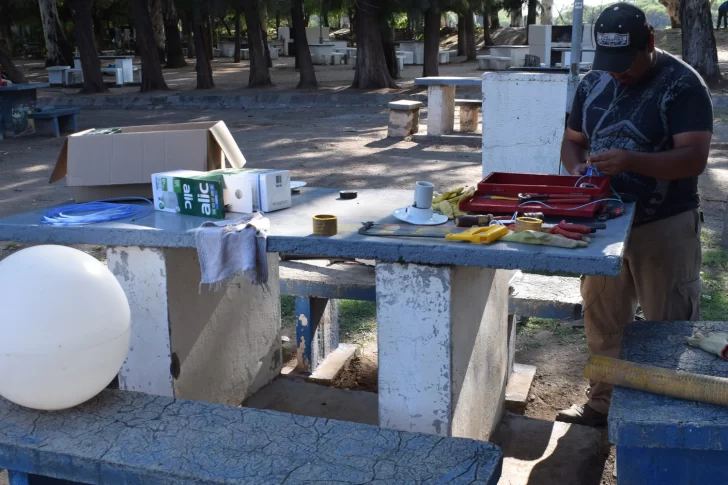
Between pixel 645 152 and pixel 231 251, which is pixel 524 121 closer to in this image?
pixel 645 152

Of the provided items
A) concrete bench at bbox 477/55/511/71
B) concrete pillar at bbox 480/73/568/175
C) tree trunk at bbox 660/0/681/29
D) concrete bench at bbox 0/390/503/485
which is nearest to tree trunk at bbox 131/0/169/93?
concrete bench at bbox 477/55/511/71

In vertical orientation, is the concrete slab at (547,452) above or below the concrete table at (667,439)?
below

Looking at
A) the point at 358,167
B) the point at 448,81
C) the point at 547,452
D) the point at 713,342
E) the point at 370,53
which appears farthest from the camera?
the point at 370,53

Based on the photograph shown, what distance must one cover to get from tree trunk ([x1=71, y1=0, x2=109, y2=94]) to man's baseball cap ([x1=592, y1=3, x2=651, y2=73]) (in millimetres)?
18998

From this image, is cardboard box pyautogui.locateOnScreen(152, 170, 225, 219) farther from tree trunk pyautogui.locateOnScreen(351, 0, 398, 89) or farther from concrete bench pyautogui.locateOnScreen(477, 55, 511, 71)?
concrete bench pyautogui.locateOnScreen(477, 55, 511, 71)

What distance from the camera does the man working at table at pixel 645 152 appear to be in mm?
3055

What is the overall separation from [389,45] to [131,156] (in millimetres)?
18301

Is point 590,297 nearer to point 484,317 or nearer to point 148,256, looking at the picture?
point 484,317

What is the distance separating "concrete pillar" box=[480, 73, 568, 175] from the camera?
26.0 ft

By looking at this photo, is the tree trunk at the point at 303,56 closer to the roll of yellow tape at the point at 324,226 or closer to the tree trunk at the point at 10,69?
the tree trunk at the point at 10,69

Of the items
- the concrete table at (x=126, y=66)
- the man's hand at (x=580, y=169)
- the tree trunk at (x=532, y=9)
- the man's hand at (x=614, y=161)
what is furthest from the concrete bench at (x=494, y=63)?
the man's hand at (x=614, y=161)

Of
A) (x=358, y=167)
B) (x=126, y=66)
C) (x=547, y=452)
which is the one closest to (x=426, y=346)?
(x=547, y=452)

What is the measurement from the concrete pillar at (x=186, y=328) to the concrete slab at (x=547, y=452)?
1.31 m

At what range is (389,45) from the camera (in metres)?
21.2
